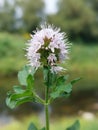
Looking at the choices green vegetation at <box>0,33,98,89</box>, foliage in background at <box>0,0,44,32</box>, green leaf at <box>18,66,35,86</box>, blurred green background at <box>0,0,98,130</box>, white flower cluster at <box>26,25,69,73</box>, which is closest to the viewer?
white flower cluster at <box>26,25,69,73</box>

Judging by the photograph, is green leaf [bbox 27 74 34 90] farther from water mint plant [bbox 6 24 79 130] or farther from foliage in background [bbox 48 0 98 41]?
foliage in background [bbox 48 0 98 41]

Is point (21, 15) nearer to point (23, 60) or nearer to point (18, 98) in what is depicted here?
point (23, 60)

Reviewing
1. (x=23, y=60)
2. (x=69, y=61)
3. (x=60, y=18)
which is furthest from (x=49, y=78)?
(x=60, y=18)

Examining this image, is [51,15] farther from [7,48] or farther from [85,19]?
[7,48]

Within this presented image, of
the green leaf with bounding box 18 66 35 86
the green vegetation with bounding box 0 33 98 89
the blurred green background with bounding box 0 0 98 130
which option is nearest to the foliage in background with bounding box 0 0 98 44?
the blurred green background with bounding box 0 0 98 130

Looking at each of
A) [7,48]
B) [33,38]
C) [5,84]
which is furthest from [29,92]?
[7,48]
